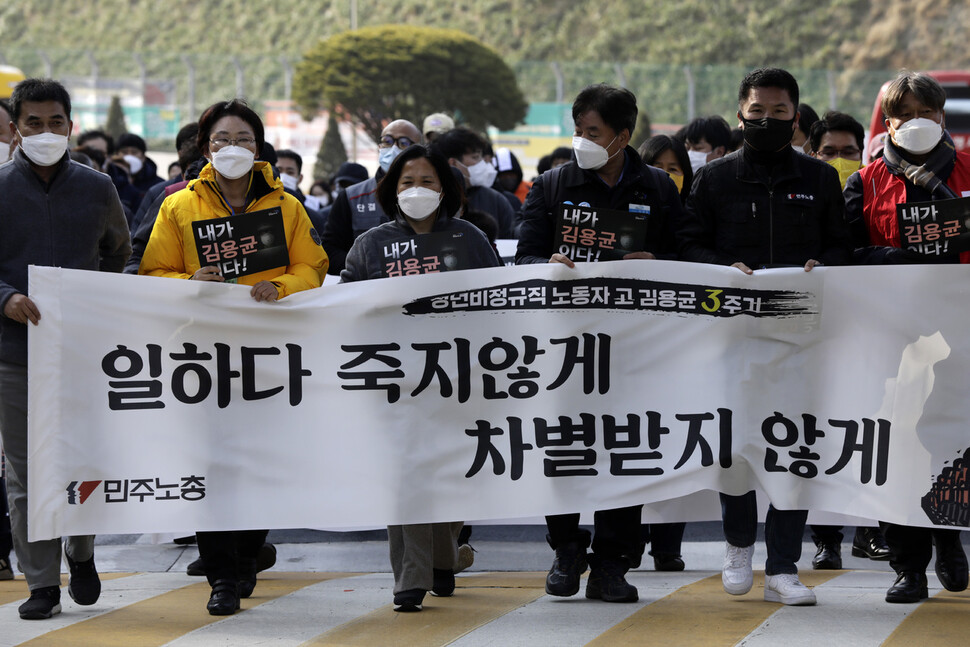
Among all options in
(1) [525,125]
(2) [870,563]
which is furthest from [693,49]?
(2) [870,563]

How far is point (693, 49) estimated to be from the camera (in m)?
62.3

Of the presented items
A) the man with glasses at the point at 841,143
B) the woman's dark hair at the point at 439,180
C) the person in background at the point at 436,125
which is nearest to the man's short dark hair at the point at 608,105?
the woman's dark hair at the point at 439,180

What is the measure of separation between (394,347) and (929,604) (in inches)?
84.9

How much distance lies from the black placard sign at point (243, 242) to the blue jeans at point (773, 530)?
74.7 inches

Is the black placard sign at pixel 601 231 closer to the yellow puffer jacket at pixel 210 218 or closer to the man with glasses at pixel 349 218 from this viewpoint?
the yellow puffer jacket at pixel 210 218

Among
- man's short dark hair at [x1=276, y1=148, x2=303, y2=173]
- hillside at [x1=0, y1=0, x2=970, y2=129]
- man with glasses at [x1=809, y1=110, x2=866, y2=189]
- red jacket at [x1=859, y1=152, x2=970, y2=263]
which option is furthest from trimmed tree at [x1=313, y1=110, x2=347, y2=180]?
red jacket at [x1=859, y1=152, x2=970, y2=263]

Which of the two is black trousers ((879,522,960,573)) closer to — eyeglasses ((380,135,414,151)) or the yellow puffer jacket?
the yellow puffer jacket

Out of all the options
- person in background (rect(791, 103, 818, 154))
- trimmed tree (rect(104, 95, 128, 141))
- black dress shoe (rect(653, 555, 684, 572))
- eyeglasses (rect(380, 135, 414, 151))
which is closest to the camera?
black dress shoe (rect(653, 555, 684, 572))

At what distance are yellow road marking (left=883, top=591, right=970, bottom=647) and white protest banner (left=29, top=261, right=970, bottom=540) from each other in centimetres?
40

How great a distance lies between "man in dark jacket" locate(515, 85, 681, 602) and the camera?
4.98m

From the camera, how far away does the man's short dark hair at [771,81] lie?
4.88m

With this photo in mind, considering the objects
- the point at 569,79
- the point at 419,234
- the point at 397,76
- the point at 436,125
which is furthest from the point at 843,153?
the point at 397,76

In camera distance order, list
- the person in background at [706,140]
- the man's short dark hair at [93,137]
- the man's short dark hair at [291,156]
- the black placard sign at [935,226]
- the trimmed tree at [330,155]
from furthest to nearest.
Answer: the trimmed tree at [330,155]
the man's short dark hair at [93,137]
the man's short dark hair at [291,156]
the person in background at [706,140]
the black placard sign at [935,226]

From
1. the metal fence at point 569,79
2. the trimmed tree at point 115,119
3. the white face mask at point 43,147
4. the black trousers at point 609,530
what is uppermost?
the metal fence at point 569,79
